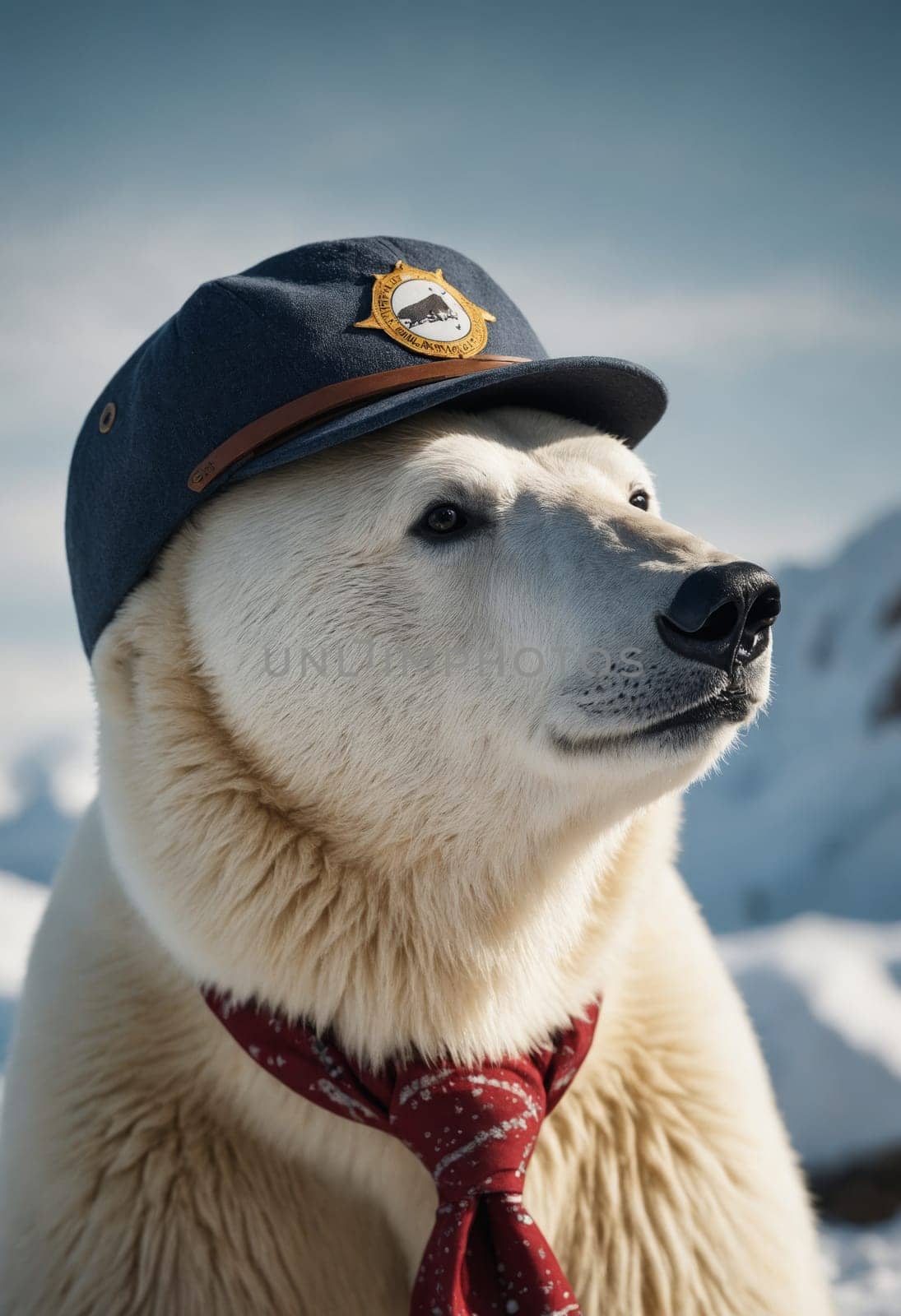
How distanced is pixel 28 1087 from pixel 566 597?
1.20 meters

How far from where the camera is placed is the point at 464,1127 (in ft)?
5.07

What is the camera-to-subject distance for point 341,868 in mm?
1603

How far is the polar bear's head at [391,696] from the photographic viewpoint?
1.50 meters

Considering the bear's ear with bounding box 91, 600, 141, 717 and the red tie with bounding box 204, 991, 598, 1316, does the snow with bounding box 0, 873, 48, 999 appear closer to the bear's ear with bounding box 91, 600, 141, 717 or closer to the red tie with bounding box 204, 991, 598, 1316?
the bear's ear with bounding box 91, 600, 141, 717

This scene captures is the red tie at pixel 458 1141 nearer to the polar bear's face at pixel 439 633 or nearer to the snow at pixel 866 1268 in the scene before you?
the polar bear's face at pixel 439 633

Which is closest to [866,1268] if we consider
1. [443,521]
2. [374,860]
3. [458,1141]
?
[458,1141]

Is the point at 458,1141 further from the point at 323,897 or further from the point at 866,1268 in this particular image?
the point at 866,1268

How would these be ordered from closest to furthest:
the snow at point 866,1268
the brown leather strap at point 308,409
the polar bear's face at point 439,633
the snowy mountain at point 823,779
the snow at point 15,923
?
the polar bear's face at point 439,633 < the brown leather strap at point 308,409 < the snow at point 866,1268 < the snow at point 15,923 < the snowy mountain at point 823,779

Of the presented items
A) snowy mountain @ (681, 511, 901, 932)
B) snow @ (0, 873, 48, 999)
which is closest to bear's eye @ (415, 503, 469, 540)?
snow @ (0, 873, 48, 999)

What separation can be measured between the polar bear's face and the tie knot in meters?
0.39

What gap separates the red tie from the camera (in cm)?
150

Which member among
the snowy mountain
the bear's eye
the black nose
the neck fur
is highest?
the bear's eye

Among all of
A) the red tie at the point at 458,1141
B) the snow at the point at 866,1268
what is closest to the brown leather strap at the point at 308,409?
the red tie at the point at 458,1141

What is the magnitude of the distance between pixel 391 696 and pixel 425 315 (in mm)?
615
